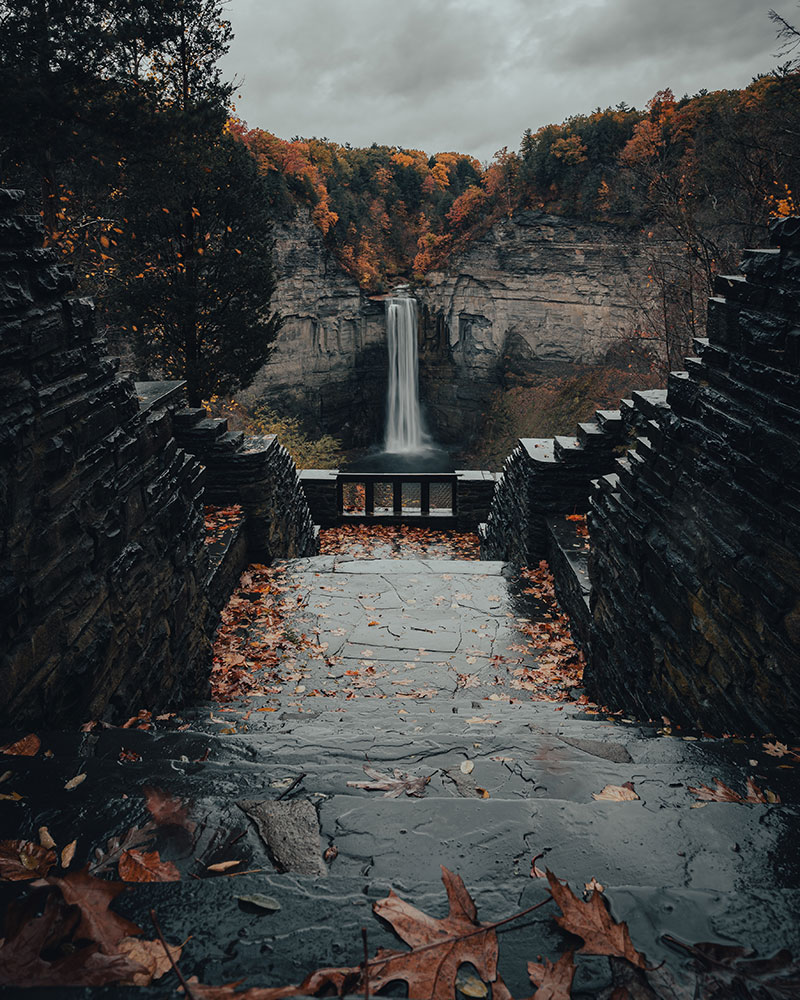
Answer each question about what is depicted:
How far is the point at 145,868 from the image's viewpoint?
164cm

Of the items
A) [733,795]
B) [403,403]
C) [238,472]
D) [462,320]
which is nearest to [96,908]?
[733,795]

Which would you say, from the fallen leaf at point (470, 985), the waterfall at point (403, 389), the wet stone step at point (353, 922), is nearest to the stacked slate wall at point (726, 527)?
the wet stone step at point (353, 922)

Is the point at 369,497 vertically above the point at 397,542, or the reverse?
the point at 369,497

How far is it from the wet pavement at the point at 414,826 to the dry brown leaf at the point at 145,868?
0.11 feet

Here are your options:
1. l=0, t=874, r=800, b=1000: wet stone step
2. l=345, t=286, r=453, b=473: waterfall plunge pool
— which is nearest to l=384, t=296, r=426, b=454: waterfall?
l=345, t=286, r=453, b=473: waterfall plunge pool

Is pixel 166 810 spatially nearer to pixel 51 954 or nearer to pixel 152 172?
pixel 51 954

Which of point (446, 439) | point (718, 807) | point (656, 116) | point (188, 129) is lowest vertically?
point (446, 439)

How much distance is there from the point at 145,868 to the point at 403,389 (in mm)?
38548

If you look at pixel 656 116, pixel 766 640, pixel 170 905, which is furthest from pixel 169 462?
pixel 656 116

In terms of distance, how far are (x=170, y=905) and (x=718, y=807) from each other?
67.5 inches

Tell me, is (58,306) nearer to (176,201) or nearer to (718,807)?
(718,807)

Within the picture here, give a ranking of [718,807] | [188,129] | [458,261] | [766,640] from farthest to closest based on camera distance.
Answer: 1. [458,261]
2. [188,129]
3. [766,640]
4. [718,807]

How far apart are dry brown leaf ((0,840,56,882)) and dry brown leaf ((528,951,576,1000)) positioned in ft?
4.09

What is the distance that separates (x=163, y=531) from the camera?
4242mm
